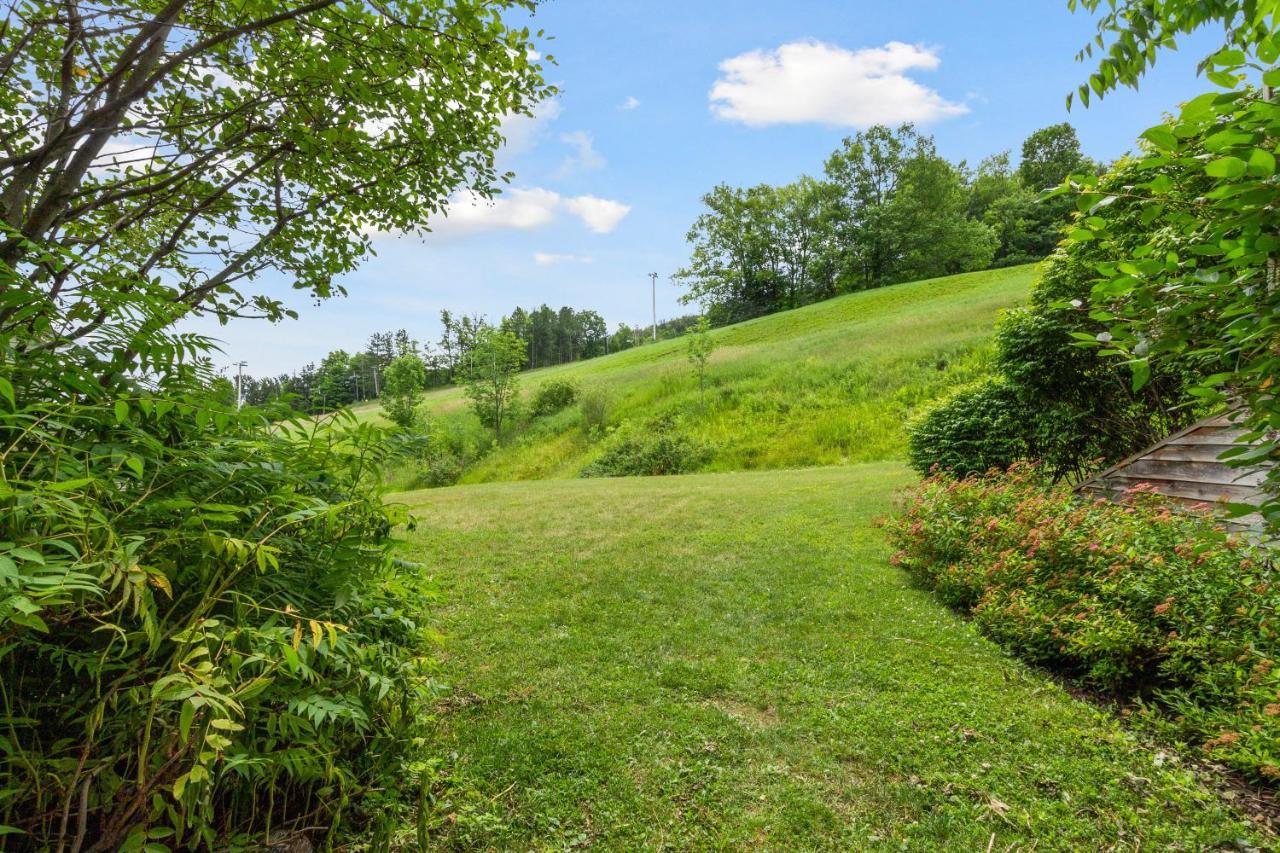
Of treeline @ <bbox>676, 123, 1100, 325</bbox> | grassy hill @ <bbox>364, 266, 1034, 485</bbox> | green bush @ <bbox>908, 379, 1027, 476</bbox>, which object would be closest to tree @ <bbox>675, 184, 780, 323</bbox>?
treeline @ <bbox>676, 123, 1100, 325</bbox>

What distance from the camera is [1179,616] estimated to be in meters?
3.49

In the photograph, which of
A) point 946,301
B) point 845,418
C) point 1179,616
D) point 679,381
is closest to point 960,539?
point 1179,616

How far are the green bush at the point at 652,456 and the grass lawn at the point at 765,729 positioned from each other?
11.9 m

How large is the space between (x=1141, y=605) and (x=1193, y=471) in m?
2.28

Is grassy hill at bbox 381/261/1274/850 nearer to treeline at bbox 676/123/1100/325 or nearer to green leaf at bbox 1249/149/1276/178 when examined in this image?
green leaf at bbox 1249/149/1276/178

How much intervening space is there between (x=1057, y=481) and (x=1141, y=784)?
5.69 m

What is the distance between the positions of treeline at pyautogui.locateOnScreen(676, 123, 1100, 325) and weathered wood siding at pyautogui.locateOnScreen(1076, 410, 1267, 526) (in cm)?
4465

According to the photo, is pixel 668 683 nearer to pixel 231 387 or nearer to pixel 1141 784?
pixel 1141 784

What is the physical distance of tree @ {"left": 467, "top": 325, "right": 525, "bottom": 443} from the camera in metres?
25.9

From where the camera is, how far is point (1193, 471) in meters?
4.98

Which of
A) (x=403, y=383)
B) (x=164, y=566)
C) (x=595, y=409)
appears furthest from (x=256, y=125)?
(x=403, y=383)

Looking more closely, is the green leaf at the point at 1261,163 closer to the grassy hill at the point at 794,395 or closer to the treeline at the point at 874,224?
the grassy hill at the point at 794,395

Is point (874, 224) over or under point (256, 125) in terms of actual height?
over

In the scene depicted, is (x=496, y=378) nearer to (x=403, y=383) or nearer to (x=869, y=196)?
(x=403, y=383)
